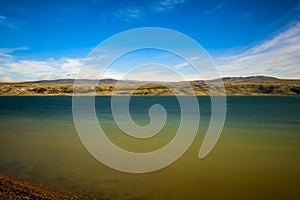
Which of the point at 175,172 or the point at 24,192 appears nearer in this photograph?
the point at 24,192

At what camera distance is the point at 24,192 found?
32.7 ft

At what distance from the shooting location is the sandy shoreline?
9547 mm

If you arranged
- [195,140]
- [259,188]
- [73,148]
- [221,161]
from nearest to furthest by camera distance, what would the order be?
[259,188] → [221,161] → [73,148] → [195,140]

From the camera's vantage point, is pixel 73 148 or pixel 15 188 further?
pixel 73 148

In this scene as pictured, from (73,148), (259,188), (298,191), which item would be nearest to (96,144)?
(73,148)

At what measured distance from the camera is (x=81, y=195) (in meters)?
10.3

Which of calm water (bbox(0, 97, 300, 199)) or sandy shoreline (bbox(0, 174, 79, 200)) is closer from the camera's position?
sandy shoreline (bbox(0, 174, 79, 200))

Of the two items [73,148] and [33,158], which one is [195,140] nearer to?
[73,148]

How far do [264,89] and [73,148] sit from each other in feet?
663

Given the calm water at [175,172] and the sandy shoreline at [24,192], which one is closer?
the sandy shoreline at [24,192]

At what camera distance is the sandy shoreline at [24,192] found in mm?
9547

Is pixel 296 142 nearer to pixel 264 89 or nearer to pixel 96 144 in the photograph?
pixel 96 144

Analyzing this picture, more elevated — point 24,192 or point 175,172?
point 24,192

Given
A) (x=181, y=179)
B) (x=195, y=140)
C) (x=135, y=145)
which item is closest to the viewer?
(x=181, y=179)
